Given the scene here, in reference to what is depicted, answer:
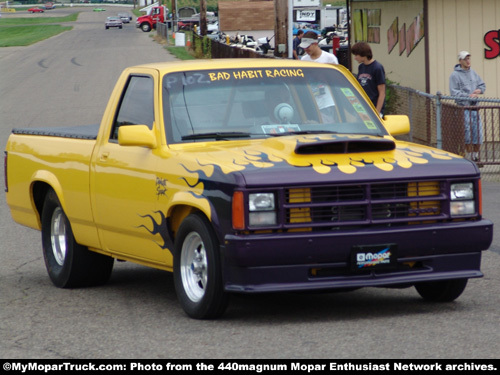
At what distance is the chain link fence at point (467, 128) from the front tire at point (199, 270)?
8.54 meters

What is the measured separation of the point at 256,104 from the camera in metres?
7.70

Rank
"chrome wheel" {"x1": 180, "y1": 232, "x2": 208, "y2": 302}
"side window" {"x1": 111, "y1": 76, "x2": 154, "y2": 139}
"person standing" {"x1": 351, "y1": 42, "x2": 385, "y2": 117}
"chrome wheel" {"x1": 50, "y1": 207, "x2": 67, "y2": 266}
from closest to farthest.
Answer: "chrome wheel" {"x1": 180, "y1": 232, "x2": 208, "y2": 302} < "side window" {"x1": 111, "y1": 76, "x2": 154, "y2": 139} < "chrome wheel" {"x1": 50, "y1": 207, "x2": 67, "y2": 266} < "person standing" {"x1": 351, "y1": 42, "x2": 385, "y2": 117}

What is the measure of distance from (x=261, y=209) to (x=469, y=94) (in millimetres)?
10337

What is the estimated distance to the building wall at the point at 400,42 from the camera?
18.9m

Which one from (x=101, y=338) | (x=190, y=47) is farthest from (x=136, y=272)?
(x=190, y=47)

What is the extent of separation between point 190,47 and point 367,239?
51481 millimetres

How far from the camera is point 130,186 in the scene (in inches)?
297

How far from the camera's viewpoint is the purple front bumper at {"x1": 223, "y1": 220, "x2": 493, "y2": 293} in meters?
6.39

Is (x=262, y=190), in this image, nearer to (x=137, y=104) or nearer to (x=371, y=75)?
(x=137, y=104)

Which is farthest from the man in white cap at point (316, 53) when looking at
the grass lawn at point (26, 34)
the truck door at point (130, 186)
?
the grass lawn at point (26, 34)

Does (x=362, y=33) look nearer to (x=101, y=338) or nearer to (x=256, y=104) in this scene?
(x=256, y=104)

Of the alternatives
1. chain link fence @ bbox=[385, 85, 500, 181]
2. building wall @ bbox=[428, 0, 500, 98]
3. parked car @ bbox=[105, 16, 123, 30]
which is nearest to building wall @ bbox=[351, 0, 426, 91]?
building wall @ bbox=[428, 0, 500, 98]

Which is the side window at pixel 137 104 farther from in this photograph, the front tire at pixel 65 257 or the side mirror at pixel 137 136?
the front tire at pixel 65 257

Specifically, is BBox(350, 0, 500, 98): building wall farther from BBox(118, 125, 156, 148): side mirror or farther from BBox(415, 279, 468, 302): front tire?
BBox(118, 125, 156, 148): side mirror
